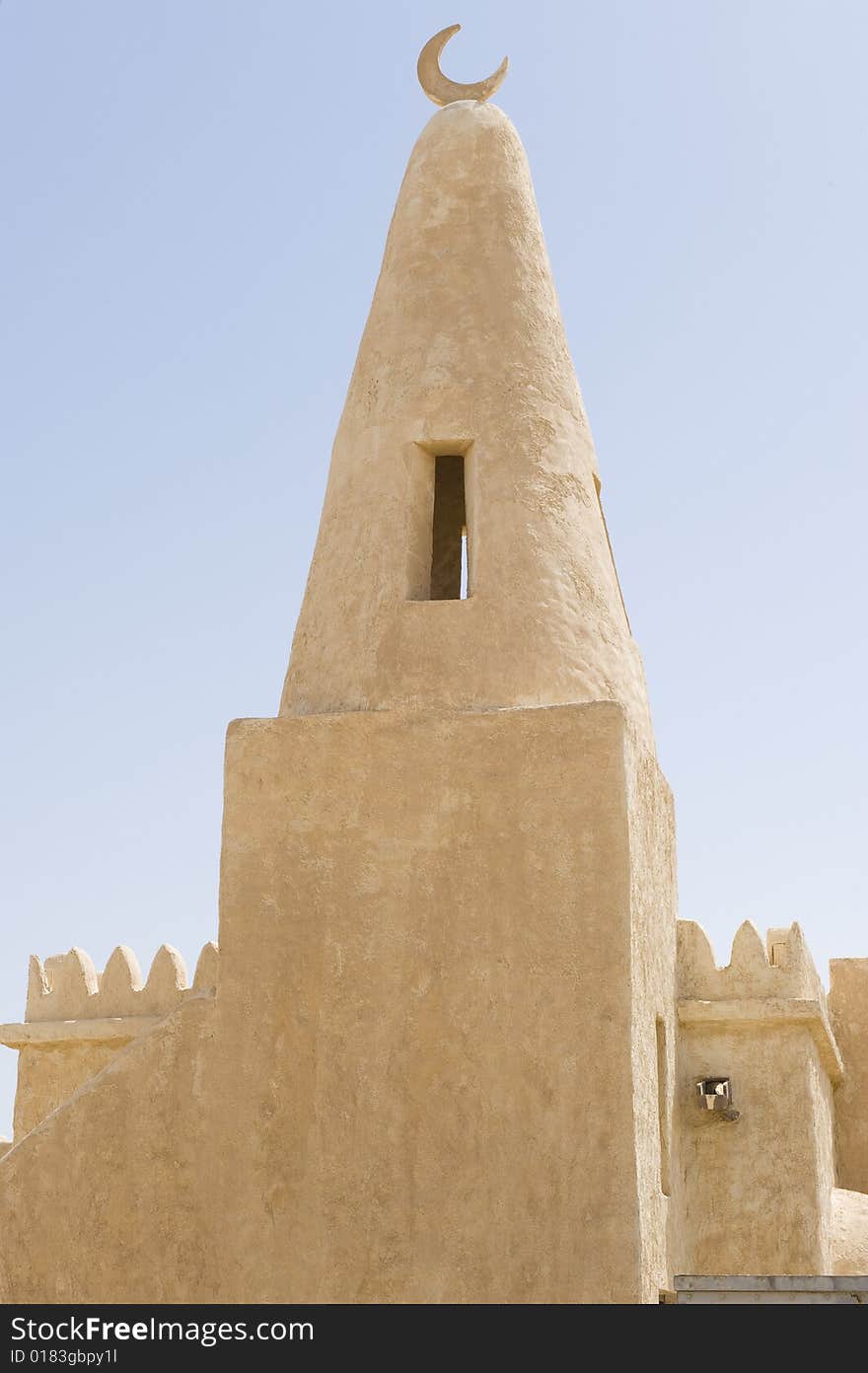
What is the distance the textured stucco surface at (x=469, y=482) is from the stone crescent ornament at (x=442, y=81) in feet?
0.87

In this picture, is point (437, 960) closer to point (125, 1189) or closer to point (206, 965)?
point (125, 1189)

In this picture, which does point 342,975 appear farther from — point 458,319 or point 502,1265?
point 458,319

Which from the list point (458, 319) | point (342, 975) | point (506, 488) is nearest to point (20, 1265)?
point (342, 975)

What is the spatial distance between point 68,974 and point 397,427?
5.09 meters

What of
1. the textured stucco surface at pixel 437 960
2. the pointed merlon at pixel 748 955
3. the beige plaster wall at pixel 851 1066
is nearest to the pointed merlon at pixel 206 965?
the textured stucco surface at pixel 437 960

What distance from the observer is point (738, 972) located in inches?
419

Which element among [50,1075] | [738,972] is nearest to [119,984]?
[50,1075]

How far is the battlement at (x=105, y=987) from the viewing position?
12.1 metres

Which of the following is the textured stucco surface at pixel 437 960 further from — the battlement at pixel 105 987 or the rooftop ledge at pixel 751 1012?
the battlement at pixel 105 987

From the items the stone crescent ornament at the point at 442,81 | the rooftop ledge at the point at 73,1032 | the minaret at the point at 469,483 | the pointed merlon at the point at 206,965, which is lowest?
the rooftop ledge at the point at 73,1032

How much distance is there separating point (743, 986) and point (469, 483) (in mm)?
3562

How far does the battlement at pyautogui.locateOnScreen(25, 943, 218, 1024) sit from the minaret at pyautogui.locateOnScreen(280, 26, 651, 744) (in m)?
3.27

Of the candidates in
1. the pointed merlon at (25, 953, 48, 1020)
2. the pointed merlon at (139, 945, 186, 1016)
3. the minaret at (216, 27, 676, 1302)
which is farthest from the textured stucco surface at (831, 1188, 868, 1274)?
the pointed merlon at (25, 953, 48, 1020)
